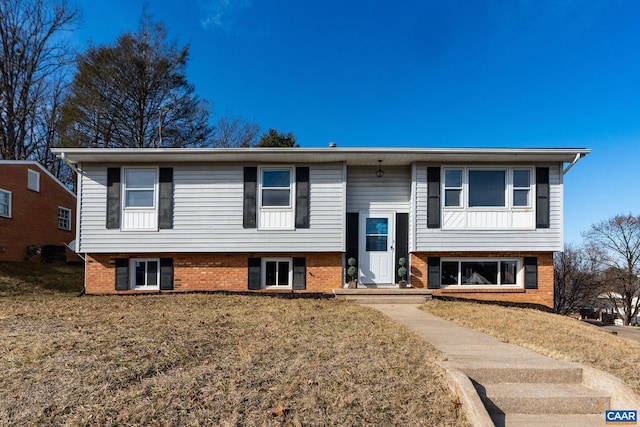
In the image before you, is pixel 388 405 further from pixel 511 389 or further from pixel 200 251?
pixel 200 251

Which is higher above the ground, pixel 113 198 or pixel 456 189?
pixel 456 189

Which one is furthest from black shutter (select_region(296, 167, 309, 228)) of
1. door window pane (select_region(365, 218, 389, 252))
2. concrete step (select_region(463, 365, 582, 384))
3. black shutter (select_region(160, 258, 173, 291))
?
concrete step (select_region(463, 365, 582, 384))

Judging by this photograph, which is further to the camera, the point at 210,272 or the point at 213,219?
the point at 210,272

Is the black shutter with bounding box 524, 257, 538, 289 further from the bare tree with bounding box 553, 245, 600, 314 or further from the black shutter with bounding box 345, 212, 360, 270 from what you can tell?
the bare tree with bounding box 553, 245, 600, 314

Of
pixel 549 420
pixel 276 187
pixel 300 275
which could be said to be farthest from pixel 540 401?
pixel 276 187

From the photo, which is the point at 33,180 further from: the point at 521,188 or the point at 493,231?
the point at 521,188

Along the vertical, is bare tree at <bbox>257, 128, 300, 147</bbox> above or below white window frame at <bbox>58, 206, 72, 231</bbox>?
above

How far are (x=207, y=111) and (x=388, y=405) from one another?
62.9 ft

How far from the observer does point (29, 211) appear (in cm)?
1464

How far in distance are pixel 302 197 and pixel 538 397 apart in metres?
6.82

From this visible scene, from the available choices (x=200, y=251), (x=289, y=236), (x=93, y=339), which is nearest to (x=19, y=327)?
(x=93, y=339)

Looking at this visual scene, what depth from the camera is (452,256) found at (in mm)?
9523

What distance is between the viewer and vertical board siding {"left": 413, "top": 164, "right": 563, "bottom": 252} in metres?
9.22

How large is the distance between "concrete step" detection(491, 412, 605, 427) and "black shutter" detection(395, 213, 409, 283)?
625cm
